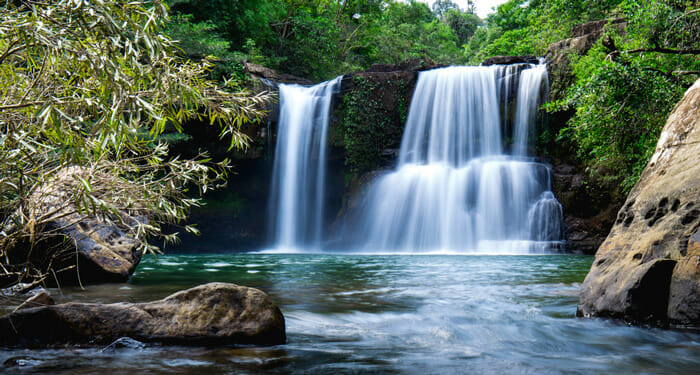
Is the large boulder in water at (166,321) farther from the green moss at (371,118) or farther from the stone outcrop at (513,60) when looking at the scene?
the stone outcrop at (513,60)

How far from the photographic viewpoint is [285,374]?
9.68 ft

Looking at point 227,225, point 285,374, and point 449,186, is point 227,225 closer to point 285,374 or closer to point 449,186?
point 449,186

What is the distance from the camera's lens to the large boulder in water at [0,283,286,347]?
333 centimetres

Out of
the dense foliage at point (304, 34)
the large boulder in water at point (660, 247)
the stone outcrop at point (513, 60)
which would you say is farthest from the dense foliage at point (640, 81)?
the dense foliage at point (304, 34)

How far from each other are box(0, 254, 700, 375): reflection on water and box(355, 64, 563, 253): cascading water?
9486mm

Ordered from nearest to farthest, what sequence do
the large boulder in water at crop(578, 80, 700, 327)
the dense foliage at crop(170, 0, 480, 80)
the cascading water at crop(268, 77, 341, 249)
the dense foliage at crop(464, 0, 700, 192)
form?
the large boulder in water at crop(578, 80, 700, 327)
the dense foliage at crop(464, 0, 700, 192)
the cascading water at crop(268, 77, 341, 249)
the dense foliage at crop(170, 0, 480, 80)

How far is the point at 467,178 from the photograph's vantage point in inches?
683

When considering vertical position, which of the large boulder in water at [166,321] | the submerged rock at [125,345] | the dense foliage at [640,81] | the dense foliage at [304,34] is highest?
the dense foliage at [304,34]

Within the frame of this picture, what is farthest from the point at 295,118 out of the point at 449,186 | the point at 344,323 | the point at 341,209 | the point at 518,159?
the point at 344,323

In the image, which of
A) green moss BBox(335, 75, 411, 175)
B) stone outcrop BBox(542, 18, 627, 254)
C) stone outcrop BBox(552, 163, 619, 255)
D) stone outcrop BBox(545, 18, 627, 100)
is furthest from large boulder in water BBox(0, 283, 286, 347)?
green moss BBox(335, 75, 411, 175)

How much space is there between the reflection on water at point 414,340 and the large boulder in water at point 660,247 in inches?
7.2

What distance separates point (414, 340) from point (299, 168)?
53.6ft

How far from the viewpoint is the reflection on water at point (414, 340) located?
3.08 m

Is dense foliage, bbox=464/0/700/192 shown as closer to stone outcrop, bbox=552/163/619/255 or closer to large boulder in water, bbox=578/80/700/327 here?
large boulder in water, bbox=578/80/700/327
